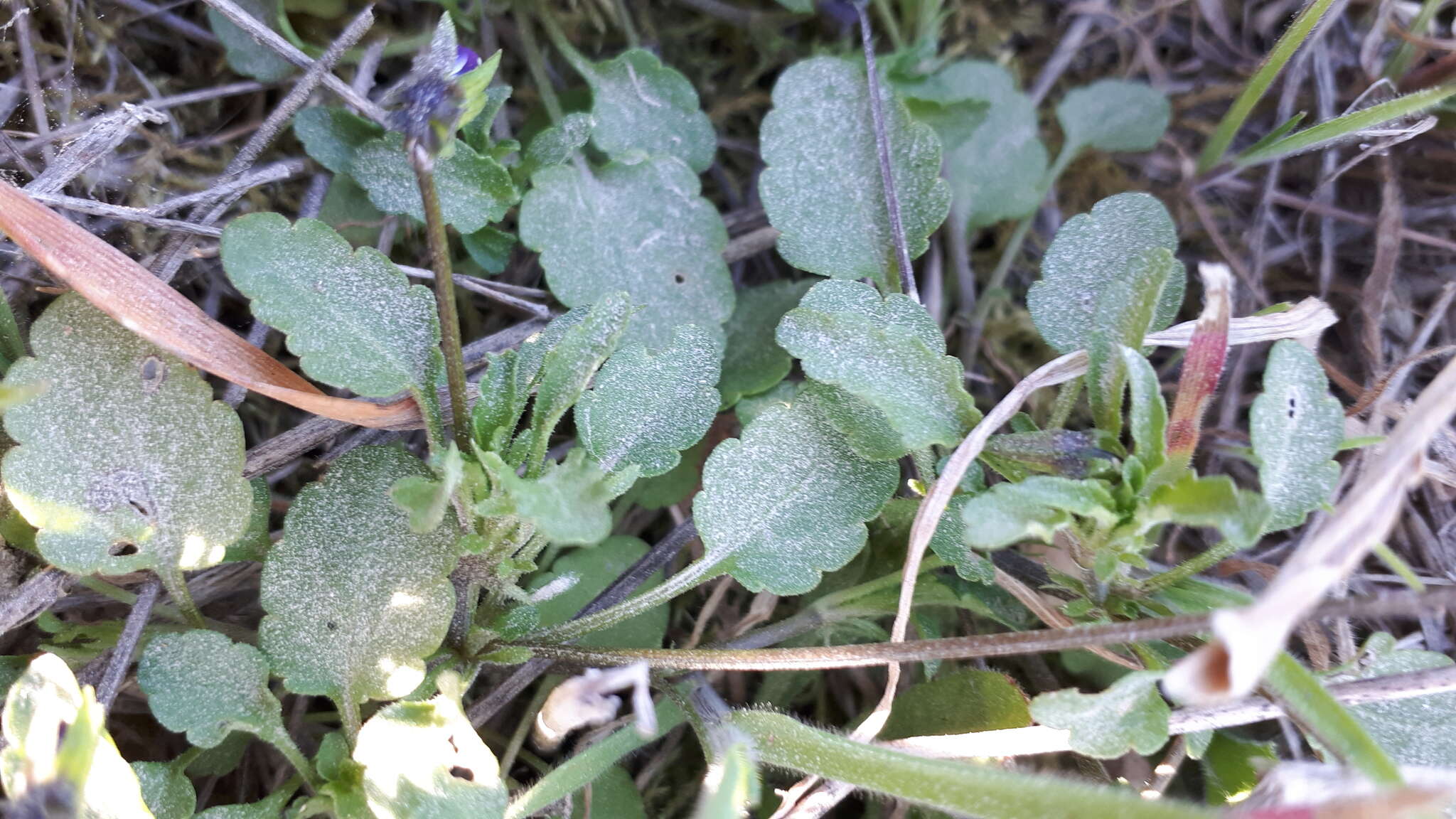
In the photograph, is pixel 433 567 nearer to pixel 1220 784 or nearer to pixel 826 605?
pixel 826 605

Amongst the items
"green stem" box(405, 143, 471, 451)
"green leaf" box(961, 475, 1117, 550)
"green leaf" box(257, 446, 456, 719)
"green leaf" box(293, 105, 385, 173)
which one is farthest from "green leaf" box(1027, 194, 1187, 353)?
"green leaf" box(293, 105, 385, 173)

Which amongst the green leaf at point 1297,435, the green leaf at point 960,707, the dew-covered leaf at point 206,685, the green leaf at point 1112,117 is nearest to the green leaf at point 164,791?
the dew-covered leaf at point 206,685

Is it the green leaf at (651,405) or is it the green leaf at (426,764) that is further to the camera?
the green leaf at (651,405)

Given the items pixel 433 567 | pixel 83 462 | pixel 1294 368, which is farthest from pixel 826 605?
pixel 83 462

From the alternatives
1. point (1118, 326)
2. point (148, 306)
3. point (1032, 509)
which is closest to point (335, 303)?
point (148, 306)

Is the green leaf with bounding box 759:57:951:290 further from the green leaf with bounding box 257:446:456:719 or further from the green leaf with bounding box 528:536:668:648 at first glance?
the green leaf with bounding box 257:446:456:719

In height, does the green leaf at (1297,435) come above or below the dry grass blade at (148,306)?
above

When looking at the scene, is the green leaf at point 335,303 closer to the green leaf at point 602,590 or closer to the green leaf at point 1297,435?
the green leaf at point 602,590
